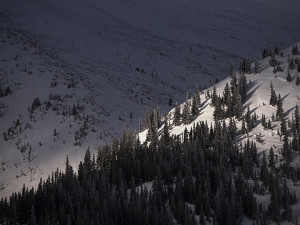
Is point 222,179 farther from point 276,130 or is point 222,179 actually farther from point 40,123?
point 40,123

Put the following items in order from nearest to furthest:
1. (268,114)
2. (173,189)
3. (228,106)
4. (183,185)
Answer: (183,185) < (173,189) < (268,114) < (228,106)

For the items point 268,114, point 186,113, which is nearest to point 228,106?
point 268,114

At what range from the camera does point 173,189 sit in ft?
237

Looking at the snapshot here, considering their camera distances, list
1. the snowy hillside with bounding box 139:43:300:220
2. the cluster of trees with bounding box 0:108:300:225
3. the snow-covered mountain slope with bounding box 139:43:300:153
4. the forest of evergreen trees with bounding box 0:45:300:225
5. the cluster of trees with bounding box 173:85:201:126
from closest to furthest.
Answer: the cluster of trees with bounding box 0:108:300:225 → the forest of evergreen trees with bounding box 0:45:300:225 → the snowy hillside with bounding box 139:43:300:220 → the snow-covered mountain slope with bounding box 139:43:300:153 → the cluster of trees with bounding box 173:85:201:126

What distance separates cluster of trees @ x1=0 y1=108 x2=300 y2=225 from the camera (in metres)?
59.5

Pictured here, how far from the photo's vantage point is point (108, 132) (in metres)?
130

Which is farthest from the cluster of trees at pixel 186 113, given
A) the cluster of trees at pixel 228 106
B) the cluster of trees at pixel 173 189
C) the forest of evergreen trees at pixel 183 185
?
the cluster of trees at pixel 173 189

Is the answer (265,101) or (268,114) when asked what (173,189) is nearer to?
(268,114)

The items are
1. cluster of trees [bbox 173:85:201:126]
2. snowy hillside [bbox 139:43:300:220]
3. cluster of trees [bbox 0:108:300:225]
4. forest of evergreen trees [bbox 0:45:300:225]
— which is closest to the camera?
cluster of trees [bbox 0:108:300:225]

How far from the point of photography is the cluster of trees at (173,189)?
59.5 metres

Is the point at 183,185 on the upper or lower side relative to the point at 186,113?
lower

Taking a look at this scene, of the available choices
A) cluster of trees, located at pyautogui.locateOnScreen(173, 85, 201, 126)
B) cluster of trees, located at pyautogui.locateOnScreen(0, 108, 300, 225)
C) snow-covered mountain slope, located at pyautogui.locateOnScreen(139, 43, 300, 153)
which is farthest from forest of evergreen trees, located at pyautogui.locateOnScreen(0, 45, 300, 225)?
cluster of trees, located at pyautogui.locateOnScreen(173, 85, 201, 126)

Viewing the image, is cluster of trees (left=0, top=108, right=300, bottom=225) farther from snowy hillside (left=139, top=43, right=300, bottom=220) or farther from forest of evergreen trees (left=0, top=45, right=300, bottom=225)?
snowy hillside (left=139, top=43, right=300, bottom=220)

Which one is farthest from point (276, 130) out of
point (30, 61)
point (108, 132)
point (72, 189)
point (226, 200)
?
point (30, 61)
